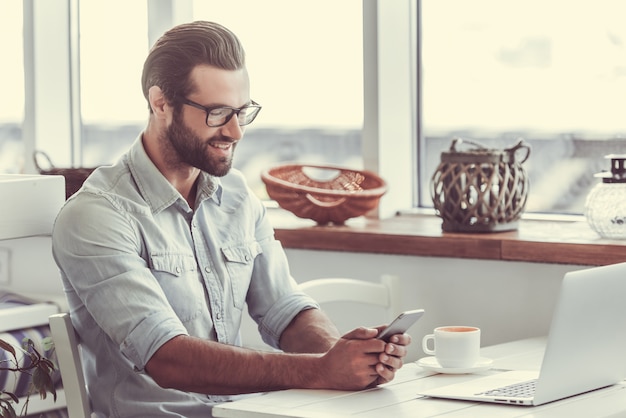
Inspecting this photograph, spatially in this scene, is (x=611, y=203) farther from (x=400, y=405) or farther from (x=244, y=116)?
(x=400, y=405)

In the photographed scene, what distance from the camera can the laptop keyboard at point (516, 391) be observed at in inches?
73.0

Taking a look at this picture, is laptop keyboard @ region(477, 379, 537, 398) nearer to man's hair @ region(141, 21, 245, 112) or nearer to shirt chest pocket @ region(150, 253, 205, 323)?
shirt chest pocket @ region(150, 253, 205, 323)

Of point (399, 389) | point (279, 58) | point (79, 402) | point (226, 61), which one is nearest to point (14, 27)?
point (279, 58)

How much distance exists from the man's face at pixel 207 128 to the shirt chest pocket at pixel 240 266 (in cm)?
18

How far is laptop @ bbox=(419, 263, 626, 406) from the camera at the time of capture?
179 cm

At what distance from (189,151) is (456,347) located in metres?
0.65

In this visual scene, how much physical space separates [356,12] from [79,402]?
5.74ft

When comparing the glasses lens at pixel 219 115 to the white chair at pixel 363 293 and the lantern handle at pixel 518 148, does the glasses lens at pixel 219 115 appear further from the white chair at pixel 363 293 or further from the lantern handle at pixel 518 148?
the lantern handle at pixel 518 148

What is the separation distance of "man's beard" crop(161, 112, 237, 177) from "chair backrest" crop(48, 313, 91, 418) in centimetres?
40

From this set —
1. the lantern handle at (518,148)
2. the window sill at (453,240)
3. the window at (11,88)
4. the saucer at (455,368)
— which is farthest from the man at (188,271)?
the window at (11,88)

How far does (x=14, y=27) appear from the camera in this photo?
422cm

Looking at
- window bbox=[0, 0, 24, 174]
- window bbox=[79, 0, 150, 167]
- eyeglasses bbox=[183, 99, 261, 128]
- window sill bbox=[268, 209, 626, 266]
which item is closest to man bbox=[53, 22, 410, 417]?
eyeglasses bbox=[183, 99, 261, 128]

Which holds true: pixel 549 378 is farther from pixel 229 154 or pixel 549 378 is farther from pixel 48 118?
pixel 48 118

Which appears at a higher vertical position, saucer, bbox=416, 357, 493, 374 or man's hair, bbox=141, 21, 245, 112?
man's hair, bbox=141, 21, 245, 112
